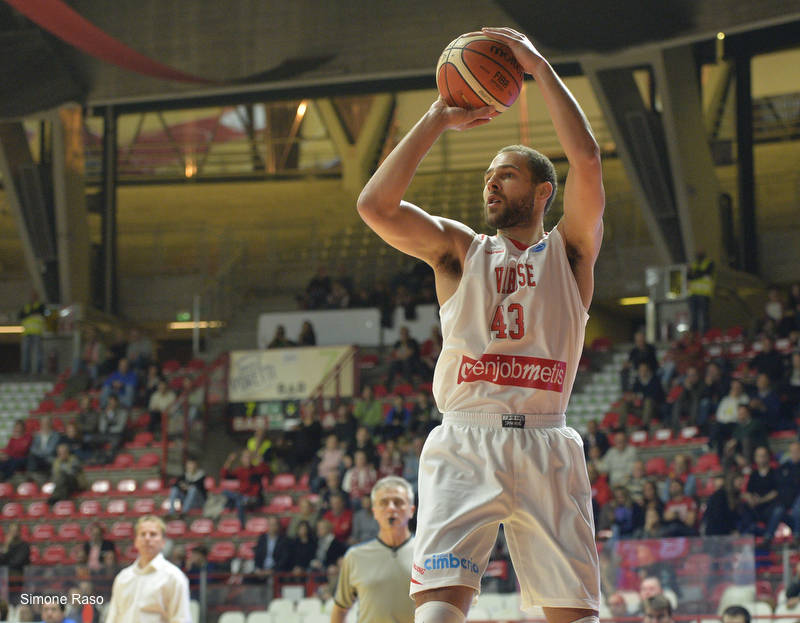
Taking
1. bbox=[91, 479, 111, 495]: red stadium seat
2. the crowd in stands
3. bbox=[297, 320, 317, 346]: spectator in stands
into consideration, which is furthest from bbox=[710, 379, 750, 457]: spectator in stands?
bbox=[91, 479, 111, 495]: red stadium seat

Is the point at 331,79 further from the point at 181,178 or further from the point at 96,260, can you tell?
the point at 181,178

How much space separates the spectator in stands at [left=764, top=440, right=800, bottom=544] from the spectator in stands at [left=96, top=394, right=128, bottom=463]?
10884 millimetres

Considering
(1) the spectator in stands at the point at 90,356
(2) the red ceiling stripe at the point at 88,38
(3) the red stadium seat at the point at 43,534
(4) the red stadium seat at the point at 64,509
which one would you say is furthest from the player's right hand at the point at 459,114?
(1) the spectator in stands at the point at 90,356

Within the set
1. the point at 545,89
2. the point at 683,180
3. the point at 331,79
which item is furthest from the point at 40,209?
the point at 545,89

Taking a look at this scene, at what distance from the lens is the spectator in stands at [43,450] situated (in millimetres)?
18391

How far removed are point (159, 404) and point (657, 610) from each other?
12.7m

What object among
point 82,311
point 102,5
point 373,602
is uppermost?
point 102,5

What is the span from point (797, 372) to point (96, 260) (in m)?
14.5

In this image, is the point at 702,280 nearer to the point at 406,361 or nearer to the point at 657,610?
the point at 406,361

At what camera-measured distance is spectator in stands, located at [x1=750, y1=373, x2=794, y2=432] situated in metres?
14.4

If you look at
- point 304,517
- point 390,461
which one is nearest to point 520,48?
point 304,517

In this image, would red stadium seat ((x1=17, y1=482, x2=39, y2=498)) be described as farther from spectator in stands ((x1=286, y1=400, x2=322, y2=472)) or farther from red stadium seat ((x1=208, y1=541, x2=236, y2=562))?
red stadium seat ((x1=208, y1=541, x2=236, y2=562))

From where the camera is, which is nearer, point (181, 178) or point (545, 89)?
point (545, 89)

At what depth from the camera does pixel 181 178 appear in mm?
28500
